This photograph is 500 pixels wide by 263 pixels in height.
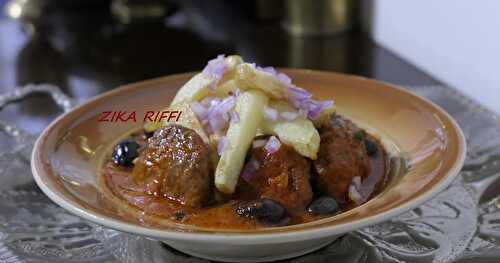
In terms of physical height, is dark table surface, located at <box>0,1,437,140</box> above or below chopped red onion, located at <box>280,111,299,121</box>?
below

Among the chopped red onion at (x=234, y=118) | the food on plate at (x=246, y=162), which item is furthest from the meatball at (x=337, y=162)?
the chopped red onion at (x=234, y=118)

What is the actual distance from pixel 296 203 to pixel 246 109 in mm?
137

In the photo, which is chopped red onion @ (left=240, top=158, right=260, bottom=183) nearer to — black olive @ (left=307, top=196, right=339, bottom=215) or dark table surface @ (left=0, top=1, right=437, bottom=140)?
black olive @ (left=307, top=196, right=339, bottom=215)

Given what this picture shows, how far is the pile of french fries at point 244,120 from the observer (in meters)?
0.92

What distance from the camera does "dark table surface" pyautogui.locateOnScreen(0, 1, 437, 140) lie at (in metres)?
1.79

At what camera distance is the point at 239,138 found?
3.03 ft

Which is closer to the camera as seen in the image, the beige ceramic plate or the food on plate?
the beige ceramic plate

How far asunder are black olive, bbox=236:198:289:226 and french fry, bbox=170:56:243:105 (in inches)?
8.0

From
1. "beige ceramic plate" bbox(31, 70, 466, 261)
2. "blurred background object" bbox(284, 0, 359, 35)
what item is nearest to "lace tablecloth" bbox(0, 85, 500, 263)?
"beige ceramic plate" bbox(31, 70, 466, 261)

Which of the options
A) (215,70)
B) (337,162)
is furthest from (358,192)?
(215,70)

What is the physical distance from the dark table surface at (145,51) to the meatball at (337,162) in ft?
2.34

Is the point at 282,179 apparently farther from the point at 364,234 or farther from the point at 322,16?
the point at 322,16

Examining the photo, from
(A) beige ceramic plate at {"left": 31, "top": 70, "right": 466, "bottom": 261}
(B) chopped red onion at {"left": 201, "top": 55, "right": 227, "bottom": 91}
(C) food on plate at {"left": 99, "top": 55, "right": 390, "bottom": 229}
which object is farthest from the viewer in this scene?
(B) chopped red onion at {"left": 201, "top": 55, "right": 227, "bottom": 91}

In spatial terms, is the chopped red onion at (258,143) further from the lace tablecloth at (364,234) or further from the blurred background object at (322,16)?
the blurred background object at (322,16)
